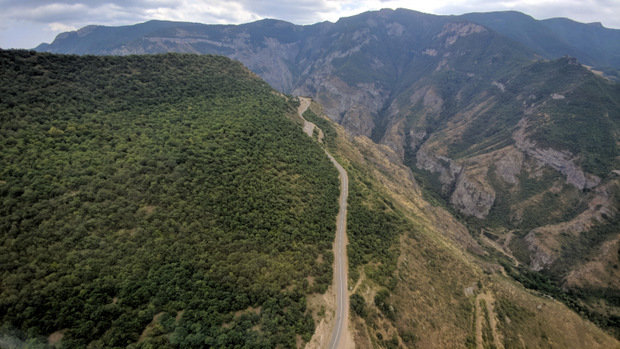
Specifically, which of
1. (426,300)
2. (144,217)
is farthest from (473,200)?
(144,217)

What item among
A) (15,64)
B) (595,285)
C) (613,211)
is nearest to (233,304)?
(15,64)

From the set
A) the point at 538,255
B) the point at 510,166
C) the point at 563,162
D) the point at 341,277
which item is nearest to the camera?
the point at 341,277

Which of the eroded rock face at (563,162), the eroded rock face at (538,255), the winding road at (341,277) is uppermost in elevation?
the eroded rock face at (563,162)

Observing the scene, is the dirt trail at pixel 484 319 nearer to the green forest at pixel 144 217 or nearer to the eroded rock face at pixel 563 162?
the green forest at pixel 144 217

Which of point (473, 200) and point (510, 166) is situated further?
point (510, 166)

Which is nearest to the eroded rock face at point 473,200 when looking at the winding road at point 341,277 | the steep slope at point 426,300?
the steep slope at point 426,300

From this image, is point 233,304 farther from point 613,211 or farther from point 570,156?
point 570,156

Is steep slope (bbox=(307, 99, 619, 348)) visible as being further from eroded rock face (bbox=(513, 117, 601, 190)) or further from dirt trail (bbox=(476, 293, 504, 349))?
eroded rock face (bbox=(513, 117, 601, 190))

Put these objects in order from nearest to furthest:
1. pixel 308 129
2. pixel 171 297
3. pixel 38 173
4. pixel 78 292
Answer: pixel 78 292 < pixel 171 297 < pixel 38 173 < pixel 308 129

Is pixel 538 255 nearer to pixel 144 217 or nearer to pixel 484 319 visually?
pixel 484 319
